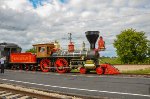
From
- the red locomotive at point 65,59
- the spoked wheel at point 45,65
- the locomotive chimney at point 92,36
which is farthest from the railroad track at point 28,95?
the spoked wheel at point 45,65

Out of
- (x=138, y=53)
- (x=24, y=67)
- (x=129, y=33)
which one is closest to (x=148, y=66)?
(x=24, y=67)

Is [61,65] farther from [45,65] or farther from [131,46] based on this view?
[131,46]

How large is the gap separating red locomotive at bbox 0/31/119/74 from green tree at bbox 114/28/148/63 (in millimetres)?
56694

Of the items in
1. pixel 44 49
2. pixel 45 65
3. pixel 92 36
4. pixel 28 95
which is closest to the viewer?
pixel 28 95

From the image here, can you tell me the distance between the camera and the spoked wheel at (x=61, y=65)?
24.3 meters

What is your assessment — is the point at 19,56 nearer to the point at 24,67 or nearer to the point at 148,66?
the point at 24,67

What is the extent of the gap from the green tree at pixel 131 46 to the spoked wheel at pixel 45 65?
189 ft

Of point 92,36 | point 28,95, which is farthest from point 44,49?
point 28,95

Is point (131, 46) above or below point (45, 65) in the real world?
above

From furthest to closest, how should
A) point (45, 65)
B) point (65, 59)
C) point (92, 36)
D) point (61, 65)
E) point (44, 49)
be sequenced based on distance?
point (44, 49), point (45, 65), point (65, 59), point (61, 65), point (92, 36)

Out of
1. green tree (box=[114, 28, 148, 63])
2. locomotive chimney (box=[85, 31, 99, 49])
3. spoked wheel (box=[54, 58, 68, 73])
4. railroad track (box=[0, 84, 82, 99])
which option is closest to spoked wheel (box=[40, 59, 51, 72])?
spoked wheel (box=[54, 58, 68, 73])

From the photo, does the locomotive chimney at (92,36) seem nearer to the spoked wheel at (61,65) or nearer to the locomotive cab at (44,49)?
the spoked wheel at (61,65)

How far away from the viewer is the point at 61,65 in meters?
24.6

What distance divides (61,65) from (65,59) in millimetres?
642
